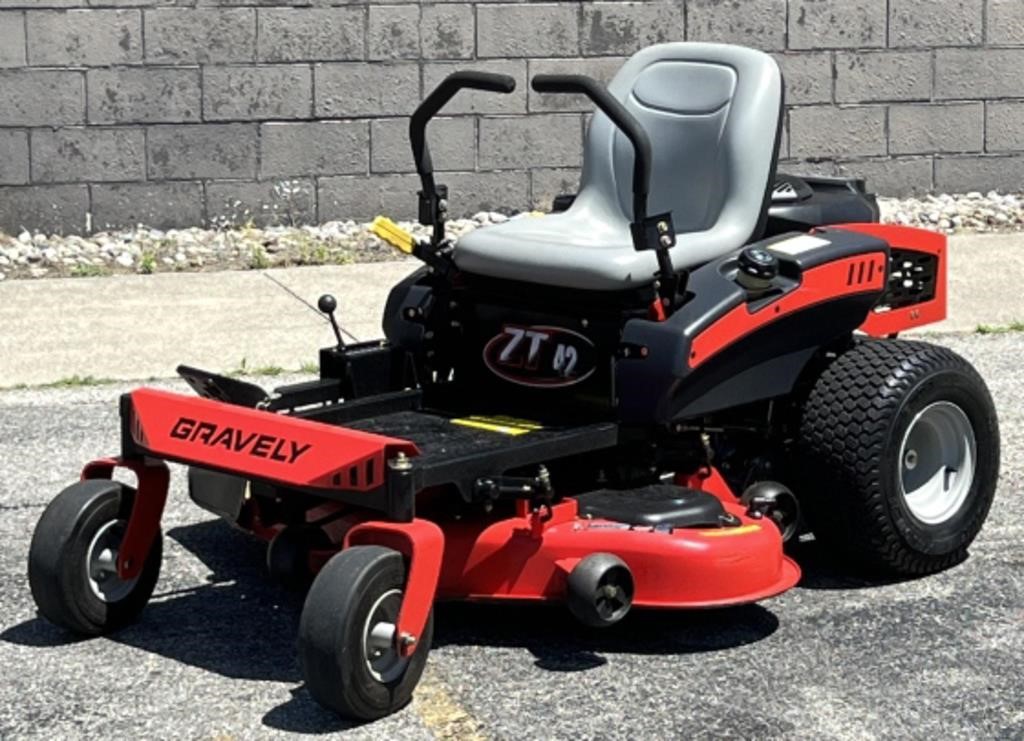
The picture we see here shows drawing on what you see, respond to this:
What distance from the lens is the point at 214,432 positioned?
4742 millimetres

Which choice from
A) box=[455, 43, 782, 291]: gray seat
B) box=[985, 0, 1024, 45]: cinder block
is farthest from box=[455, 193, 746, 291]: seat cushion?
box=[985, 0, 1024, 45]: cinder block

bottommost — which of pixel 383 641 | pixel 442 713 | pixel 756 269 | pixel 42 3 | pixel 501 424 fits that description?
pixel 442 713

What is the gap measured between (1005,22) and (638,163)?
5.92m

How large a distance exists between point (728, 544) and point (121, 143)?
532 centimetres

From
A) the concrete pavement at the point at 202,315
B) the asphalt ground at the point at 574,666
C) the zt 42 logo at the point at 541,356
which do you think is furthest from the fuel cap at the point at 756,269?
the concrete pavement at the point at 202,315

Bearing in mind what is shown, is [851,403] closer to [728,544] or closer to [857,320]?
[857,320]

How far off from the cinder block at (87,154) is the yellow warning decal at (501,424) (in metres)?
4.52

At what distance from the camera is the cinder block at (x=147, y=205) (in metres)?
9.48

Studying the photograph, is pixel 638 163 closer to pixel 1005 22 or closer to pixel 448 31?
pixel 448 31

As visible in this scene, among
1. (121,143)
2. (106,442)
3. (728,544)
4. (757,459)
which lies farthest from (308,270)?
(728,544)

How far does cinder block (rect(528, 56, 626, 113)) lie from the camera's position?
32.1ft

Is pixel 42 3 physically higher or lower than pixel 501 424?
higher

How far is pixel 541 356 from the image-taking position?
5.38 meters

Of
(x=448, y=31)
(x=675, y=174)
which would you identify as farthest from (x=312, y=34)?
(x=675, y=174)
